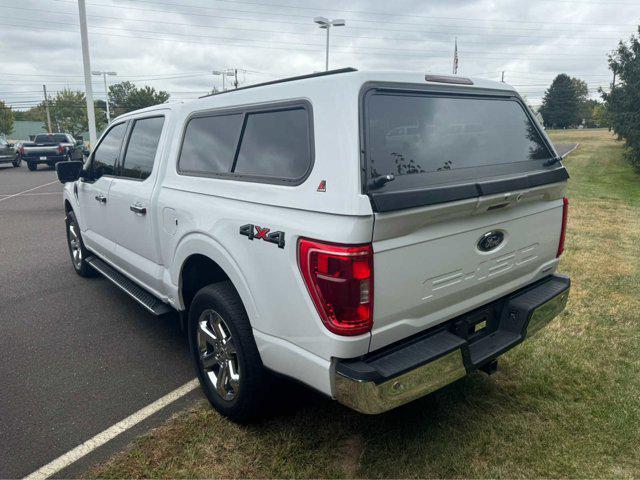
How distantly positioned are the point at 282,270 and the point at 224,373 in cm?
100

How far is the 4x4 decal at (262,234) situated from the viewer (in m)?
2.29

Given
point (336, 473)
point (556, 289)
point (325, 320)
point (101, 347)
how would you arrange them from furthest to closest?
point (101, 347) → point (556, 289) → point (336, 473) → point (325, 320)

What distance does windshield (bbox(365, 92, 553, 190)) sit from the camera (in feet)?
7.49

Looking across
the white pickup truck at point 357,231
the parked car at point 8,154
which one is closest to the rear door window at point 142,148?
the white pickup truck at point 357,231

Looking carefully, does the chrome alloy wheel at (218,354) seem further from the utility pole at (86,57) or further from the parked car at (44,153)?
the parked car at (44,153)

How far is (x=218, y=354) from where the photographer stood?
2953 mm

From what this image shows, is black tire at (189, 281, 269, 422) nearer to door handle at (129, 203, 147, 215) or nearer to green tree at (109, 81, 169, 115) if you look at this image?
door handle at (129, 203, 147, 215)

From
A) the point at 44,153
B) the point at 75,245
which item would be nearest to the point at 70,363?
the point at 75,245

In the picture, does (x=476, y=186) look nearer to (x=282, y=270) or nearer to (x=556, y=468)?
(x=282, y=270)

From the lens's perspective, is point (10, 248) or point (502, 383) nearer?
point (502, 383)

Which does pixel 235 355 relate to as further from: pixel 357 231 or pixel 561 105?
pixel 561 105

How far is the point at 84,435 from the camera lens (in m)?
2.89

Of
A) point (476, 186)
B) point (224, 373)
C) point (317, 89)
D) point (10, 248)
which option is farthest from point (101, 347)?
point (10, 248)

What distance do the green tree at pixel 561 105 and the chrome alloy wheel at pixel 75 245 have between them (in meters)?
96.0
